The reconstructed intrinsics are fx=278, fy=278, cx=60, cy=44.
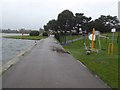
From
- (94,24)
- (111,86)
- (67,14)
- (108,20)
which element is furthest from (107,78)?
(108,20)

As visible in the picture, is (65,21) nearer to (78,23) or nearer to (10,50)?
(78,23)

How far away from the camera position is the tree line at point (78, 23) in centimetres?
8050

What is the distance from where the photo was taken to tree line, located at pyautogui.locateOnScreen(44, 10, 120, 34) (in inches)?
3169

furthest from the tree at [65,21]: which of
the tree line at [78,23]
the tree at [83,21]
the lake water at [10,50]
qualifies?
the lake water at [10,50]

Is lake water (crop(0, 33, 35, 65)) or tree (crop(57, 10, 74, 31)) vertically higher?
tree (crop(57, 10, 74, 31))

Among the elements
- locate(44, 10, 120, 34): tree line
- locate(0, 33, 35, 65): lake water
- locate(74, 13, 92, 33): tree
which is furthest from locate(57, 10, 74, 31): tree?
locate(0, 33, 35, 65): lake water

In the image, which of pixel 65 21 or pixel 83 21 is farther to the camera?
pixel 83 21

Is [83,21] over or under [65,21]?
over

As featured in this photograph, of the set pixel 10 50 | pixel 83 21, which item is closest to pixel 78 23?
pixel 83 21

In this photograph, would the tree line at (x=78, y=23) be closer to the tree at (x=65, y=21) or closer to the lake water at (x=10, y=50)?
the tree at (x=65, y=21)

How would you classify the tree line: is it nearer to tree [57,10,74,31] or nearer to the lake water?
tree [57,10,74,31]

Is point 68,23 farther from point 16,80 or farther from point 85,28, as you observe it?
point 16,80

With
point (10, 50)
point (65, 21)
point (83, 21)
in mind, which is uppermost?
point (83, 21)

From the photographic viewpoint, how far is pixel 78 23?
102 metres
